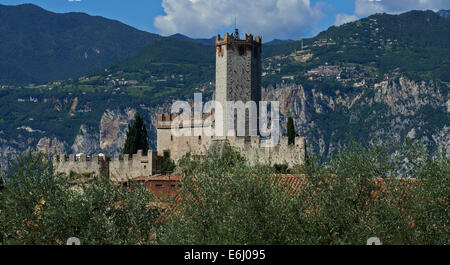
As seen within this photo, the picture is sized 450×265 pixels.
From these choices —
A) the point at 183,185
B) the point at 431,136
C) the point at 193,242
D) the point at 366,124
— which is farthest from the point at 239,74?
the point at 366,124

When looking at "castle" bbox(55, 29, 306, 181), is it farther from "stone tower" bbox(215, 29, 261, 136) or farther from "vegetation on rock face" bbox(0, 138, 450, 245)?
"vegetation on rock face" bbox(0, 138, 450, 245)

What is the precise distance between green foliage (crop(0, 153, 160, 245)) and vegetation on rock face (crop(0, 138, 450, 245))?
4 centimetres

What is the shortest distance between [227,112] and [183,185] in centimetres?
3993

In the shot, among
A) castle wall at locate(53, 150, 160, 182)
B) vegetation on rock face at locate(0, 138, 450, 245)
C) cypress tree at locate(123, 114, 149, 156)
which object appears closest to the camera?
vegetation on rock face at locate(0, 138, 450, 245)

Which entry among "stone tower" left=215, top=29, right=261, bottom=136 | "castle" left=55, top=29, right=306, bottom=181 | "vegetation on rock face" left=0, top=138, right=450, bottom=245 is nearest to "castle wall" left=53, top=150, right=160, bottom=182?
"castle" left=55, top=29, right=306, bottom=181

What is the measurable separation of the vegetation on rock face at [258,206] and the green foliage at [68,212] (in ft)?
0.12

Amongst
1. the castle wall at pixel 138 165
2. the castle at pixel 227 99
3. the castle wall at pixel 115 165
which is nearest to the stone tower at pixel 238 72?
the castle at pixel 227 99

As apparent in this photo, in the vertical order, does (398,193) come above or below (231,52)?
below

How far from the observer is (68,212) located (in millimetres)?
25062

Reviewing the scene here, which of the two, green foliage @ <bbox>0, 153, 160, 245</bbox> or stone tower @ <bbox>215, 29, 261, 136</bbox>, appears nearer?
green foliage @ <bbox>0, 153, 160, 245</bbox>

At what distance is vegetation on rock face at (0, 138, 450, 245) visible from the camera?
22.5m
